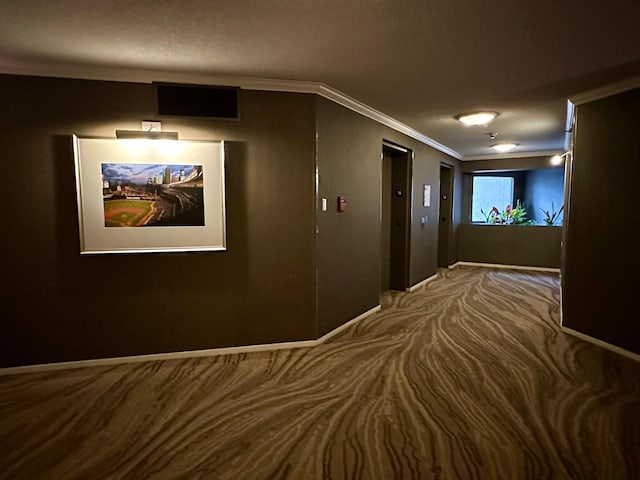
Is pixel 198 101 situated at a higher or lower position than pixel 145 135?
higher

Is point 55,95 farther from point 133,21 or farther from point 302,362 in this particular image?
point 302,362

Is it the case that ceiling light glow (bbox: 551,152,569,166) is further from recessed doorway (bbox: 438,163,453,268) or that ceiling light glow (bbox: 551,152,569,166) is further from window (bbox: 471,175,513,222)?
recessed doorway (bbox: 438,163,453,268)

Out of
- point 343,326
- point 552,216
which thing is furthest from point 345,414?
point 552,216

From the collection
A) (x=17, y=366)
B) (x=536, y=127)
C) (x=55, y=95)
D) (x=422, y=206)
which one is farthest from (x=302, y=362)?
(x=536, y=127)

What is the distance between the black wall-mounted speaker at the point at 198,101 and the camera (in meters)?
3.18

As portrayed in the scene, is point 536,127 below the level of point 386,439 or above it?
above

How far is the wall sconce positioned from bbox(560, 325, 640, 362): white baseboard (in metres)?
4.40

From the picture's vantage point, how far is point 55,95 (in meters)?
2.99

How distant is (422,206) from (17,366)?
5.37 meters

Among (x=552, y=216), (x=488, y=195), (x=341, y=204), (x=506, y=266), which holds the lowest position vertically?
(x=506, y=266)

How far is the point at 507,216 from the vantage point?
8461 mm

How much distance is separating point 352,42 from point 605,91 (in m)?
2.66

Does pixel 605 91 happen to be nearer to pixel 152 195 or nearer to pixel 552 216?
pixel 152 195

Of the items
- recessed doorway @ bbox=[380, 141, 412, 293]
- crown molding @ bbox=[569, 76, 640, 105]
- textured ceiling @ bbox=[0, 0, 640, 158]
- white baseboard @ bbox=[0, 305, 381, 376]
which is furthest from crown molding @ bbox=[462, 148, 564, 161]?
white baseboard @ bbox=[0, 305, 381, 376]
